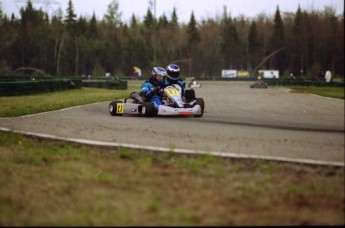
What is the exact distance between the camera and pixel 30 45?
4741 centimetres

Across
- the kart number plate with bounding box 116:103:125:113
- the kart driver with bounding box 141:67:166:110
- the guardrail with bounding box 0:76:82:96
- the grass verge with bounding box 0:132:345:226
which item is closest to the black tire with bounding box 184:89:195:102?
the kart driver with bounding box 141:67:166:110

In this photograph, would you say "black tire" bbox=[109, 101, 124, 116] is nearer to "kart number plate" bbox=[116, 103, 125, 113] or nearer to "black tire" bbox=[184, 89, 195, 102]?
"kart number plate" bbox=[116, 103, 125, 113]

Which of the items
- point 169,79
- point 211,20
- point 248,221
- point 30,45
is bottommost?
point 248,221

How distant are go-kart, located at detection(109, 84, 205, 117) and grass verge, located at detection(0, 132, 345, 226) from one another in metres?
5.26

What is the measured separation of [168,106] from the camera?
1145 cm

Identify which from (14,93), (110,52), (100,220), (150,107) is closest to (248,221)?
(100,220)

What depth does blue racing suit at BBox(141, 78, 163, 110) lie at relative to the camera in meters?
11.8

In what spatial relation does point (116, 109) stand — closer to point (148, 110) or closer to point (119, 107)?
point (119, 107)

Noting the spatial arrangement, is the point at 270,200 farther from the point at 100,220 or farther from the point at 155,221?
the point at 100,220

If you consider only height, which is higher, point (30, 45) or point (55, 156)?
point (30, 45)

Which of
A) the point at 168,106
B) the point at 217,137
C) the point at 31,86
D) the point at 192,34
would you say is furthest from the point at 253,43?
the point at 217,137

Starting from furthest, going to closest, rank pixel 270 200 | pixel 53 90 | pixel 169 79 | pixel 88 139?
pixel 53 90 < pixel 169 79 < pixel 88 139 < pixel 270 200

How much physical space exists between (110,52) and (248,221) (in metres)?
81.8

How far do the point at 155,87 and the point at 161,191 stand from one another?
7444 mm
